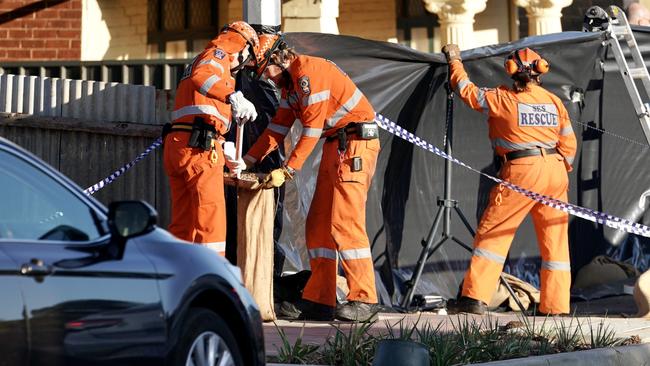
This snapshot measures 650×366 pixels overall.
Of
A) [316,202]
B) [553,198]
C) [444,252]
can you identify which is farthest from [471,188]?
[316,202]

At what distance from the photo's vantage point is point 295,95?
1066 cm

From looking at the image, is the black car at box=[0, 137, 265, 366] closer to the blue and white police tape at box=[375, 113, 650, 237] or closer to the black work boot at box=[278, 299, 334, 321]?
the black work boot at box=[278, 299, 334, 321]

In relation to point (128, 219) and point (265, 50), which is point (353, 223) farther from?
point (128, 219)

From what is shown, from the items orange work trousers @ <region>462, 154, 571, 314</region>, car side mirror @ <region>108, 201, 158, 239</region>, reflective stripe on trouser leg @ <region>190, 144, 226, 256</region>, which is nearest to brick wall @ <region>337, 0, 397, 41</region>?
orange work trousers @ <region>462, 154, 571, 314</region>

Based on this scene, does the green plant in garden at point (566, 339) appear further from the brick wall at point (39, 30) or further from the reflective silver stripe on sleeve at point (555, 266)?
the brick wall at point (39, 30)

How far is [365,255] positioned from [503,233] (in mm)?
1371

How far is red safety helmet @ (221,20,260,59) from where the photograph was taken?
34.0 feet

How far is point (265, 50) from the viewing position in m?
10.5

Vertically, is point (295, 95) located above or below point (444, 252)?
above

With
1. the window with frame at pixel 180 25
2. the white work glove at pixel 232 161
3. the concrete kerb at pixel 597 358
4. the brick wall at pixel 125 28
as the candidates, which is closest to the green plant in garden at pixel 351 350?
the concrete kerb at pixel 597 358

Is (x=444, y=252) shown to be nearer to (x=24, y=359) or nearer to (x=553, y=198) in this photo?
(x=553, y=198)

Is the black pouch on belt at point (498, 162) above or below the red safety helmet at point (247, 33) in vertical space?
below

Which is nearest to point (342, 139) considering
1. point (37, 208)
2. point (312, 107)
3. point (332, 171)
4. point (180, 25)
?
point (332, 171)

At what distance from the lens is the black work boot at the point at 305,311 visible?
1069 cm
